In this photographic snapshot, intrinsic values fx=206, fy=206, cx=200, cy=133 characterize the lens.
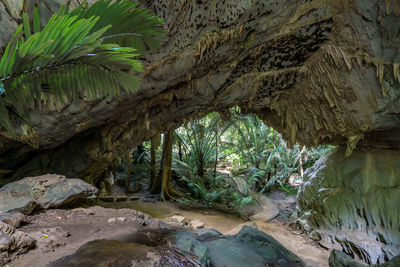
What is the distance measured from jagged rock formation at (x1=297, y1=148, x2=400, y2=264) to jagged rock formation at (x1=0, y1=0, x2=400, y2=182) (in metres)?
0.49

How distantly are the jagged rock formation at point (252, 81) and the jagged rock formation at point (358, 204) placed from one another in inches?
19.2

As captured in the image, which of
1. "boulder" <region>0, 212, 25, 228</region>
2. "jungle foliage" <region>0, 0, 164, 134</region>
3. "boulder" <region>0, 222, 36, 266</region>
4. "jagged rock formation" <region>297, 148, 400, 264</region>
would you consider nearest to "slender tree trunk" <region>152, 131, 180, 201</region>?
"jagged rock formation" <region>297, 148, 400, 264</region>

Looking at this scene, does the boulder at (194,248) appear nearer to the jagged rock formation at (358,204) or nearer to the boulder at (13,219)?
the boulder at (13,219)

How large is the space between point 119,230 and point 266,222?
13.4 feet

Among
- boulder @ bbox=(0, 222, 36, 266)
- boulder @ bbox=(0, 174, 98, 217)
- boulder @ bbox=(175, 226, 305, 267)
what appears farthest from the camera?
boulder @ bbox=(0, 174, 98, 217)

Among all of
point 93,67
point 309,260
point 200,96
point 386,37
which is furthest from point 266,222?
point 93,67

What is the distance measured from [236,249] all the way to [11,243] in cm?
226

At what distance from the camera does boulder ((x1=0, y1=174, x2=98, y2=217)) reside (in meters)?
2.91

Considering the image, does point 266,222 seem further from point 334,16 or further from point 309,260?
point 334,16

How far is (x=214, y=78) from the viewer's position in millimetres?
3523

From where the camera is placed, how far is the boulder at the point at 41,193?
9.54 ft

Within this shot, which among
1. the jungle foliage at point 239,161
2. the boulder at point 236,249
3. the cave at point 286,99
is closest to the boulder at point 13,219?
the cave at point 286,99

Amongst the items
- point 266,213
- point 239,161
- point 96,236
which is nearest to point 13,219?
point 96,236

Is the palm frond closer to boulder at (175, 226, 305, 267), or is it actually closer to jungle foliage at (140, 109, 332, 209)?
boulder at (175, 226, 305, 267)
